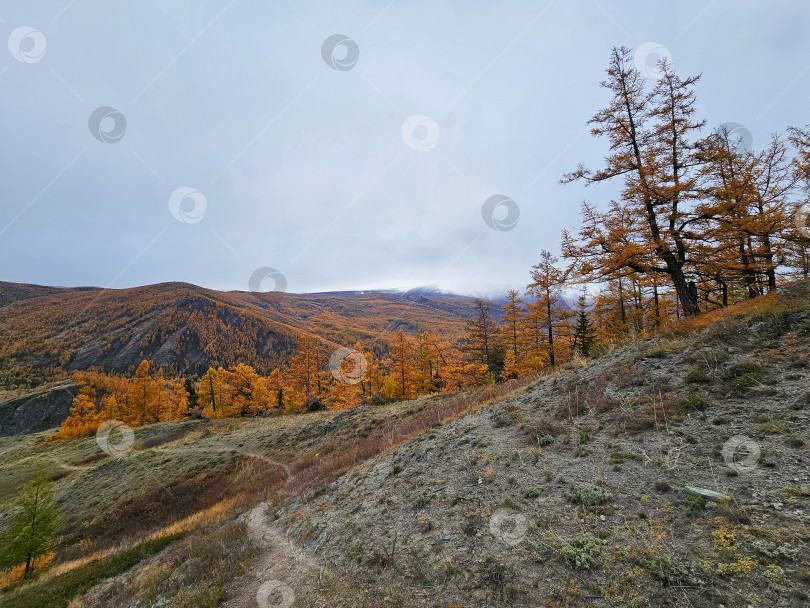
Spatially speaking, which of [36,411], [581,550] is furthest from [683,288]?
[36,411]

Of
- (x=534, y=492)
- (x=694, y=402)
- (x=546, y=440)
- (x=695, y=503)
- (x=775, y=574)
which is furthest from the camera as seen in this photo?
(x=546, y=440)

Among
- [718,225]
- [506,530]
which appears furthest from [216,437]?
[718,225]

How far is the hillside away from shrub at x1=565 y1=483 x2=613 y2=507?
0.03 m

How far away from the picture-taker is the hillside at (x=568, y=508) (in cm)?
390

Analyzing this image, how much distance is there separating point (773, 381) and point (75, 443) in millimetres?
72814

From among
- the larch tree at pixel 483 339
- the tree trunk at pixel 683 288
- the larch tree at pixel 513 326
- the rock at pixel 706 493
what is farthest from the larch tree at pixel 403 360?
the rock at pixel 706 493

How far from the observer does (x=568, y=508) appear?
5.43m

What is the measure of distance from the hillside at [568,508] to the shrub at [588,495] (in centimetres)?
3

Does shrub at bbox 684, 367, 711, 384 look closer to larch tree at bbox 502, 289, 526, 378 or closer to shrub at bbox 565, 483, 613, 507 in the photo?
shrub at bbox 565, 483, 613, 507

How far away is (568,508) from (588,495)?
42 cm

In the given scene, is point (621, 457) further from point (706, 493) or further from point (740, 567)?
point (740, 567)

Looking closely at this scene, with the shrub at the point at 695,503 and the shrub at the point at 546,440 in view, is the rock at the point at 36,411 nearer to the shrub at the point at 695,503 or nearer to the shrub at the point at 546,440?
the shrub at the point at 546,440

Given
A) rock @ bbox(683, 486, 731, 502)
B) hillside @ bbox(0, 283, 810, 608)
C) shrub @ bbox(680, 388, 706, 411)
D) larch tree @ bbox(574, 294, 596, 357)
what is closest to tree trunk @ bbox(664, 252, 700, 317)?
hillside @ bbox(0, 283, 810, 608)

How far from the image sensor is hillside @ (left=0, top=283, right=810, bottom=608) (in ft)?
12.8
